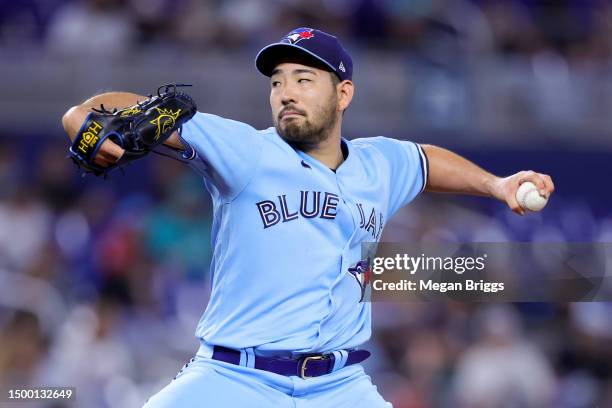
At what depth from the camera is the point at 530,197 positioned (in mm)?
4293

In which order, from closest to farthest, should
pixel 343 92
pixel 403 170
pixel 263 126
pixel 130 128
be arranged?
pixel 130 128, pixel 343 92, pixel 403 170, pixel 263 126

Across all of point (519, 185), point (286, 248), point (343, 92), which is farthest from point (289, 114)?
point (519, 185)

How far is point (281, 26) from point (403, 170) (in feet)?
18.0

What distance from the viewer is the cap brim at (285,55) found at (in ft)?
14.4

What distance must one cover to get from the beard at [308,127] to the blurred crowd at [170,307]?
3448mm

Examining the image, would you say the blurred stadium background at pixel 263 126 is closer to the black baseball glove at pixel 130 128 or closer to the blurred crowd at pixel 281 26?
the blurred crowd at pixel 281 26

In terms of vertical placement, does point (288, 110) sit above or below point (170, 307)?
below

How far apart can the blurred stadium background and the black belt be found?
3020 mm

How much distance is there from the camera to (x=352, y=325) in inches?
173

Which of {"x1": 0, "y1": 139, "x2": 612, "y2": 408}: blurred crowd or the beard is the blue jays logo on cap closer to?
the beard

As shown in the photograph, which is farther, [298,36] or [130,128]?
[298,36]

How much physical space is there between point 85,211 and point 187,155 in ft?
16.3

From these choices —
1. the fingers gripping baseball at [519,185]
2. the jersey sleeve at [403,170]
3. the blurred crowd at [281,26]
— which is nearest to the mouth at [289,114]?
the jersey sleeve at [403,170]

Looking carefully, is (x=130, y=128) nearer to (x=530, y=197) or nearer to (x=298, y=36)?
(x=298, y=36)
